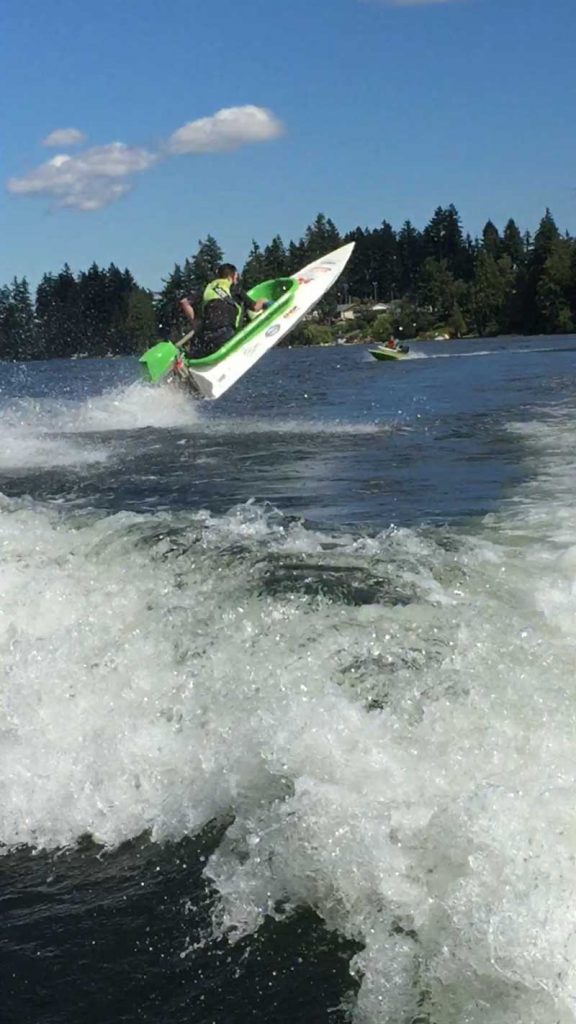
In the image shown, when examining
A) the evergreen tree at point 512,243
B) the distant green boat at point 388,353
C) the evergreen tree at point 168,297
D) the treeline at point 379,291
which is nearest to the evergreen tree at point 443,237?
the treeline at point 379,291

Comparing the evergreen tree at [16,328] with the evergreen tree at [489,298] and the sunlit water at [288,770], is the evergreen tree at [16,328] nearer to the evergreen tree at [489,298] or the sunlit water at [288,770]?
the evergreen tree at [489,298]

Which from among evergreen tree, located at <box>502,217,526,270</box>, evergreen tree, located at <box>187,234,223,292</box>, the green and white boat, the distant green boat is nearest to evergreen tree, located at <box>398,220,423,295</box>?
evergreen tree, located at <box>502,217,526,270</box>

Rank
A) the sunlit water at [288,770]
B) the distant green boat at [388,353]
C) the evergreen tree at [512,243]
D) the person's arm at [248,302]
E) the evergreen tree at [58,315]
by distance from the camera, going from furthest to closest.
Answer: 1. the evergreen tree at [512,243]
2. the evergreen tree at [58,315]
3. the distant green boat at [388,353]
4. the person's arm at [248,302]
5. the sunlit water at [288,770]

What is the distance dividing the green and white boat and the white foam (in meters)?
10.2

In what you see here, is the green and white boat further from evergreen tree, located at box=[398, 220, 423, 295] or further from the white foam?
evergreen tree, located at box=[398, 220, 423, 295]

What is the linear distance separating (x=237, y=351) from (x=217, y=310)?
2.39 ft

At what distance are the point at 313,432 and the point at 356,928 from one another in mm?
13498

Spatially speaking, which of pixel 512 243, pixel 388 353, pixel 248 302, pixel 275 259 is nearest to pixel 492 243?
pixel 512 243

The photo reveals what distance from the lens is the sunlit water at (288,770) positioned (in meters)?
3.96

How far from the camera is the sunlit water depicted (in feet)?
13.0

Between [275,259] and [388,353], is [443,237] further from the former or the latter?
[388,353]

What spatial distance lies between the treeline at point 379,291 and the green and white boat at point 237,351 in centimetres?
8145

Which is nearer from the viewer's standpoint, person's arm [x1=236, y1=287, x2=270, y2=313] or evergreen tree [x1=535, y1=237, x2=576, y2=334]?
person's arm [x1=236, y1=287, x2=270, y2=313]

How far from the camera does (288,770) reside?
16.3 ft
